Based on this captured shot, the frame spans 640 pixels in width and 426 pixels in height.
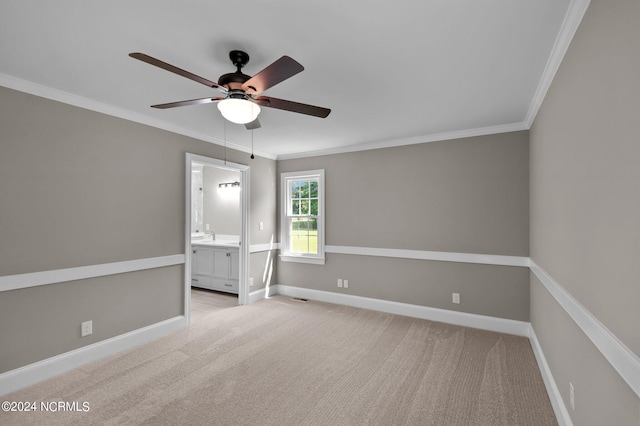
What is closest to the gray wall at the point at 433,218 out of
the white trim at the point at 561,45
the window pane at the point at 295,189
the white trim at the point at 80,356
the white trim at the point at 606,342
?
the window pane at the point at 295,189

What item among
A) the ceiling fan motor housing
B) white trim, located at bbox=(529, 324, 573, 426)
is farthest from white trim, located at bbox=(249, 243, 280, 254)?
white trim, located at bbox=(529, 324, 573, 426)

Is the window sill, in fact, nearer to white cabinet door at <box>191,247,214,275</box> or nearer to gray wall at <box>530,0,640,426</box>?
white cabinet door at <box>191,247,214,275</box>

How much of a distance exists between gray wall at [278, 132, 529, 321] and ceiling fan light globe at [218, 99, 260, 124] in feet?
9.17

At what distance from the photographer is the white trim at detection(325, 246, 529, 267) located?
3.64 metres

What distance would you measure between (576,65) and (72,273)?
13.8 feet

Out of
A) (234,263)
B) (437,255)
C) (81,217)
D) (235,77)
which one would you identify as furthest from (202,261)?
(235,77)

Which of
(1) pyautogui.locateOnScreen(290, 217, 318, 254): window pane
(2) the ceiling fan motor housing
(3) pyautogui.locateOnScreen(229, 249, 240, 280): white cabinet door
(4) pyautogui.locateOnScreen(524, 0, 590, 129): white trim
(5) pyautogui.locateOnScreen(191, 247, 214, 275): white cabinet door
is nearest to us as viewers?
(4) pyautogui.locateOnScreen(524, 0, 590, 129): white trim

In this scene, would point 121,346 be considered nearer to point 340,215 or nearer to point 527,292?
point 340,215

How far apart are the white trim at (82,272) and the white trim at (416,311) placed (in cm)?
217

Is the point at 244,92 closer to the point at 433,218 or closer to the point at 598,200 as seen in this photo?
the point at 598,200

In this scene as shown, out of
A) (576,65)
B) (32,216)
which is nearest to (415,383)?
(576,65)

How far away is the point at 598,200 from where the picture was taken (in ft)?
4.51

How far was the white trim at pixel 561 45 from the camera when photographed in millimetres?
1543

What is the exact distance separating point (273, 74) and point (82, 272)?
2731mm
